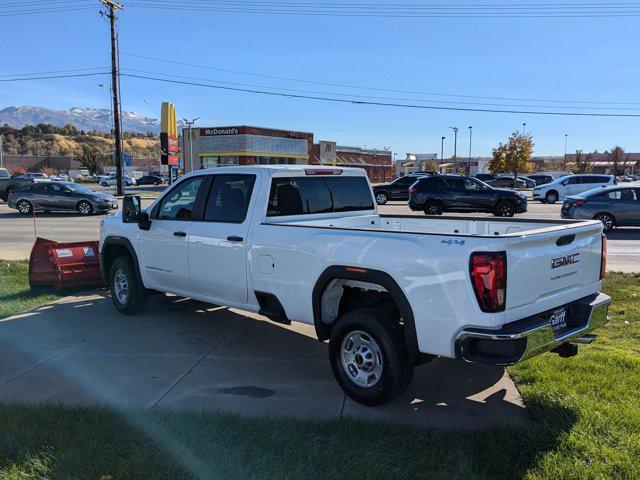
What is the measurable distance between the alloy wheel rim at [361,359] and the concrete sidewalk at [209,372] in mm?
225

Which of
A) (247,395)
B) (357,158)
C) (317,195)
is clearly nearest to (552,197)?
(317,195)

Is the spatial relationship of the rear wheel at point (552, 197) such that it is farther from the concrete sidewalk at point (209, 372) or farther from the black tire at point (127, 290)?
the black tire at point (127, 290)

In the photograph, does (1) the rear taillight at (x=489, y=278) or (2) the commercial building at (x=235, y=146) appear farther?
(2) the commercial building at (x=235, y=146)

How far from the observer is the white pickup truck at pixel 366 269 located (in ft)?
12.0

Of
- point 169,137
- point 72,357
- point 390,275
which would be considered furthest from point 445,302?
point 169,137

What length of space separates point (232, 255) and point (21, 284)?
17.7ft

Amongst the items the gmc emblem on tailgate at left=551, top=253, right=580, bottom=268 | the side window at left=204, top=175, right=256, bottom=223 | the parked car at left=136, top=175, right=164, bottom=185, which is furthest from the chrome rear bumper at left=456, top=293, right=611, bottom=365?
the parked car at left=136, top=175, right=164, bottom=185

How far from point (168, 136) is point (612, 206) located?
2268cm

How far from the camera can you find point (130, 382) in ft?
16.1

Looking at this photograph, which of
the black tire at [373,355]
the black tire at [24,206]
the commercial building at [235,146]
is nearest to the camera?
the black tire at [373,355]

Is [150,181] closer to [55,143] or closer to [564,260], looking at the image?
[564,260]

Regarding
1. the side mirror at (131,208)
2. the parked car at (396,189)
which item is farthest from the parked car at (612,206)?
the parked car at (396,189)

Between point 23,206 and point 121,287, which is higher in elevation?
point 23,206

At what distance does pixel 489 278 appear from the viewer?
3555mm
